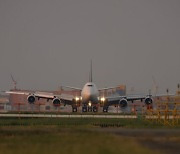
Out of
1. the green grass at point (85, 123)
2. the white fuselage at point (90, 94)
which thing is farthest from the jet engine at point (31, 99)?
the green grass at point (85, 123)

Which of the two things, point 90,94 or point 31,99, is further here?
point 31,99

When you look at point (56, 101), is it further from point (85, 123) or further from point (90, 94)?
point (85, 123)

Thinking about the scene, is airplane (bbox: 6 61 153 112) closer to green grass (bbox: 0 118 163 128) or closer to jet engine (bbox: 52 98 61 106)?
jet engine (bbox: 52 98 61 106)

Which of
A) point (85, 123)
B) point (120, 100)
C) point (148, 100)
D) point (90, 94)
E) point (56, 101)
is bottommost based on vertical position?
point (85, 123)

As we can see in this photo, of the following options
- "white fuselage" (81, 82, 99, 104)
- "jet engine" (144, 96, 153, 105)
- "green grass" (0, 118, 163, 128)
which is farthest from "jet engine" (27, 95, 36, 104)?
"green grass" (0, 118, 163, 128)

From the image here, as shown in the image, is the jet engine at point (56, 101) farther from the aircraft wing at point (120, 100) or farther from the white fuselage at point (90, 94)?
the aircraft wing at point (120, 100)

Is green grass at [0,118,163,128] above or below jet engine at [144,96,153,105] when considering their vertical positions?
below

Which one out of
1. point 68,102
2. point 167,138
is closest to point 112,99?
point 68,102

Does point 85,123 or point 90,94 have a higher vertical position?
point 90,94

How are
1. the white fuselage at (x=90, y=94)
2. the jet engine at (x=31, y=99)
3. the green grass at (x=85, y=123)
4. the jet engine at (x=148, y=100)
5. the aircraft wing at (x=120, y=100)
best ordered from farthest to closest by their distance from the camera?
1. the aircraft wing at (x=120, y=100)
2. the jet engine at (x=148, y=100)
3. the jet engine at (x=31, y=99)
4. the white fuselage at (x=90, y=94)
5. the green grass at (x=85, y=123)

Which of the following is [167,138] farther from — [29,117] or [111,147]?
[29,117]

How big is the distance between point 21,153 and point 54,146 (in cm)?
190

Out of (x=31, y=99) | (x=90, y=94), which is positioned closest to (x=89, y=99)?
(x=90, y=94)

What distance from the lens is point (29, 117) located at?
46.8 metres
